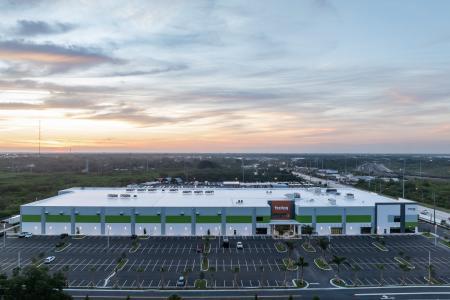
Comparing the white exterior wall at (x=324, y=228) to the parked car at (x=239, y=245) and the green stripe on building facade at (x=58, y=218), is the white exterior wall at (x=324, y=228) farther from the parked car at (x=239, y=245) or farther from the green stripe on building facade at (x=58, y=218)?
the green stripe on building facade at (x=58, y=218)

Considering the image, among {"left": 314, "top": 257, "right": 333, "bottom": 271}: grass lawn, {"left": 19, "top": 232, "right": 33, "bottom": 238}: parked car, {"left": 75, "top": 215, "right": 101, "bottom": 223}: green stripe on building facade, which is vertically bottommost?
{"left": 314, "top": 257, "right": 333, "bottom": 271}: grass lawn

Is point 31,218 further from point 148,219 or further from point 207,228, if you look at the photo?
point 207,228

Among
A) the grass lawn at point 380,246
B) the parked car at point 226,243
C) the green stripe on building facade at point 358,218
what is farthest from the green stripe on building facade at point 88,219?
the grass lawn at point 380,246

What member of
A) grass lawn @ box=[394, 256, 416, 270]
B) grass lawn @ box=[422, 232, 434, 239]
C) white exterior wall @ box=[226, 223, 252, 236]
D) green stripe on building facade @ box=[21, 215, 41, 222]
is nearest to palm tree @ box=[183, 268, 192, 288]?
white exterior wall @ box=[226, 223, 252, 236]

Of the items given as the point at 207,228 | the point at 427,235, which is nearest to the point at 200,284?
the point at 207,228

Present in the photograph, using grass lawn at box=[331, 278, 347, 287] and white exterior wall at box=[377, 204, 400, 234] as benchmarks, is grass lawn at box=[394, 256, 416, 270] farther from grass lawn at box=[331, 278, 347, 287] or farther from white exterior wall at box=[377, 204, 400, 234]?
white exterior wall at box=[377, 204, 400, 234]

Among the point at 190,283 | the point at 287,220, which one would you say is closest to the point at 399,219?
the point at 287,220
